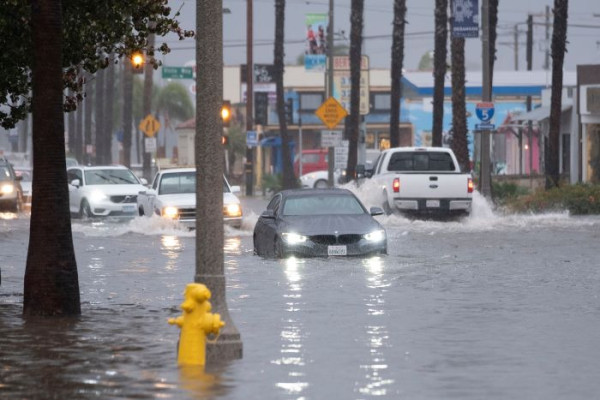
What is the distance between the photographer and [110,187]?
42938 mm

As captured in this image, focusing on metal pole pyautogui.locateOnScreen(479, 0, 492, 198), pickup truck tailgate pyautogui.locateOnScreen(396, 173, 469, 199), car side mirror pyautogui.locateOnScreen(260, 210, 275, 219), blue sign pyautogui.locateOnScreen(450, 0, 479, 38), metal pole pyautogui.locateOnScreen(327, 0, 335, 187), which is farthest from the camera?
metal pole pyautogui.locateOnScreen(327, 0, 335, 187)

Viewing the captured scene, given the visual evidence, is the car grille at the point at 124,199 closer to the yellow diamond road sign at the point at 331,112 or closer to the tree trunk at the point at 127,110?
the yellow diamond road sign at the point at 331,112

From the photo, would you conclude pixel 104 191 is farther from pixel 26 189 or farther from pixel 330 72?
pixel 330 72

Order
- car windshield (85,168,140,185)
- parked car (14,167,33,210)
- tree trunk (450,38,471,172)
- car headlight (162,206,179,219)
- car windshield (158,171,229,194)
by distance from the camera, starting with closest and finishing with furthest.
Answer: car headlight (162,206,179,219)
car windshield (158,171,229,194)
car windshield (85,168,140,185)
tree trunk (450,38,471,172)
parked car (14,167,33,210)

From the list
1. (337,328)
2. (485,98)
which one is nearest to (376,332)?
(337,328)

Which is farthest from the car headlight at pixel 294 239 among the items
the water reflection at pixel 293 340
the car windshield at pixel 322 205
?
the water reflection at pixel 293 340

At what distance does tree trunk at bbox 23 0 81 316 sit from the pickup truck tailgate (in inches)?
816

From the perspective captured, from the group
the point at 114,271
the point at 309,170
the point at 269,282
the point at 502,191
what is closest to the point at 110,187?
the point at 502,191

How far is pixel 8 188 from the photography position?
153 feet

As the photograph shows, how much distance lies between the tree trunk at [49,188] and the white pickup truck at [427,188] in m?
20.8

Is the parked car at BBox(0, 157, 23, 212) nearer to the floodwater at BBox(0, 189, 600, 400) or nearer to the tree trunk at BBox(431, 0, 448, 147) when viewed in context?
the tree trunk at BBox(431, 0, 448, 147)

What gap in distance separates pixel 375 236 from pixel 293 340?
10.2m

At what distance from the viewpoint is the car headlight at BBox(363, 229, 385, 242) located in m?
25.6

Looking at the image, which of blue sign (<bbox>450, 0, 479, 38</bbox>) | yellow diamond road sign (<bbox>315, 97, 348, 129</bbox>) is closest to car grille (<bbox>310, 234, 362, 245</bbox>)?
blue sign (<bbox>450, 0, 479, 38</bbox>)
